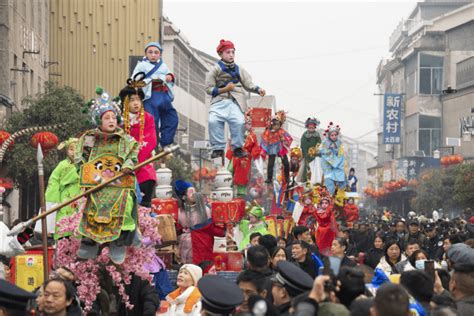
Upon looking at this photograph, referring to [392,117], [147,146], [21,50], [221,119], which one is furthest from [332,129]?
[392,117]

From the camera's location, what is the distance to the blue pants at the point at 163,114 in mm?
17344

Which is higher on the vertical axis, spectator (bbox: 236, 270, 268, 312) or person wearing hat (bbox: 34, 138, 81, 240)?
person wearing hat (bbox: 34, 138, 81, 240)

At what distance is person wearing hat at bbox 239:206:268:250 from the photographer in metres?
20.2

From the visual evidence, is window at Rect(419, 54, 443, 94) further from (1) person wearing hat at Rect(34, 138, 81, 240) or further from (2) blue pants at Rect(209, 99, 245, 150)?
(1) person wearing hat at Rect(34, 138, 81, 240)

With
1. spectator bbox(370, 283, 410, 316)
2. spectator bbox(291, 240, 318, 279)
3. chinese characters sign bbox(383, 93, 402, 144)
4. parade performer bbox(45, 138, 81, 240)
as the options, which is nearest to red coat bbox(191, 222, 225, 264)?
parade performer bbox(45, 138, 81, 240)

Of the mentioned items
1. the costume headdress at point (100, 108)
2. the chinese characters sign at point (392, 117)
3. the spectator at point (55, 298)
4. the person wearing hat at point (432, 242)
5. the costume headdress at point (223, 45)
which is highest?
the chinese characters sign at point (392, 117)

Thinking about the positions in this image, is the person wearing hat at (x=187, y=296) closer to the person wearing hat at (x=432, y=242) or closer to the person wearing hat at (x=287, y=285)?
the person wearing hat at (x=287, y=285)

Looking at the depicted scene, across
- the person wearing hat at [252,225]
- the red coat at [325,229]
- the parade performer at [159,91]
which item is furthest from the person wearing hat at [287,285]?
the red coat at [325,229]

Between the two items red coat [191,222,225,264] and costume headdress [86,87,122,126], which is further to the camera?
red coat [191,222,225,264]

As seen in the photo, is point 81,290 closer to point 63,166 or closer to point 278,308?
point 63,166

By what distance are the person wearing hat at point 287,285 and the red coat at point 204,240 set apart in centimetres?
864

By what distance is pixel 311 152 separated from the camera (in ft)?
86.7

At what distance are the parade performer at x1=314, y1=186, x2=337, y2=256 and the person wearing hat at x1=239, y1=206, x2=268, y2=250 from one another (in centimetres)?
165

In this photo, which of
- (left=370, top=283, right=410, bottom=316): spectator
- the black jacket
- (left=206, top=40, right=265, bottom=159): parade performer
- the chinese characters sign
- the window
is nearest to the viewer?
(left=370, top=283, right=410, bottom=316): spectator
